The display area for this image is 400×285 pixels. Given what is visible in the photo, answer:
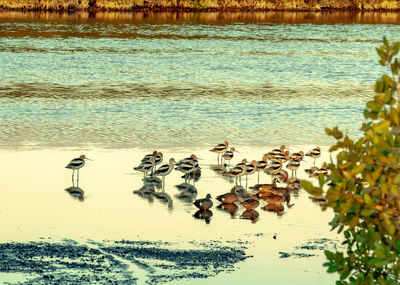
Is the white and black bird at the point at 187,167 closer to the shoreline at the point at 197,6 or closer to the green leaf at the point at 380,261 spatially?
the green leaf at the point at 380,261

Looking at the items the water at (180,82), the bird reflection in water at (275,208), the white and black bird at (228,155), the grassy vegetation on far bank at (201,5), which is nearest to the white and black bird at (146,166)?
the white and black bird at (228,155)

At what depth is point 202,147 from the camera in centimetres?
2155

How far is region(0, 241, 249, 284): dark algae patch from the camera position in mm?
11945

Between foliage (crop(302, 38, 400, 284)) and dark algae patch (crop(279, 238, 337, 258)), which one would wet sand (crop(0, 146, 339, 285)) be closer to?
dark algae patch (crop(279, 238, 337, 258))

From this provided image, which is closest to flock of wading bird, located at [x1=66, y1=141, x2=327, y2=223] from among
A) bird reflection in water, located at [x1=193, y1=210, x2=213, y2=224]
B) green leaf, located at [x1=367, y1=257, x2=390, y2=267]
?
bird reflection in water, located at [x1=193, y1=210, x2=213, y2=224]

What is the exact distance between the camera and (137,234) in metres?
14.2

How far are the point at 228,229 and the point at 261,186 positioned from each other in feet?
8.64

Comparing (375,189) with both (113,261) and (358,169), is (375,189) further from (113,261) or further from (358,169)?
(113,261)

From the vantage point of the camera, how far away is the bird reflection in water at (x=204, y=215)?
15.3 metres

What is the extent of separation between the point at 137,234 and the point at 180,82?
20.9 meters

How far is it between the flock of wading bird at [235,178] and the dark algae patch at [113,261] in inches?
86.5

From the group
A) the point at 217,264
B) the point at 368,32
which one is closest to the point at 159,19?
the point at 368,32

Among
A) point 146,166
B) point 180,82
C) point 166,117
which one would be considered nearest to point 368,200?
point 146,166

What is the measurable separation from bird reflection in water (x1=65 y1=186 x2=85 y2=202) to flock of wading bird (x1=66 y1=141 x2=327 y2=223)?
98 millimetres
